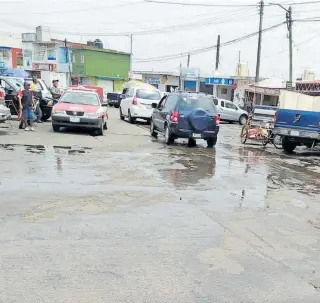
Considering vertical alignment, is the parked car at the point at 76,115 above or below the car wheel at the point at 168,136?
above

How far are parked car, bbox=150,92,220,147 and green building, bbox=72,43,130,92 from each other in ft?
159

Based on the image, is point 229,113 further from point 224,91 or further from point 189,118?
point 224,91

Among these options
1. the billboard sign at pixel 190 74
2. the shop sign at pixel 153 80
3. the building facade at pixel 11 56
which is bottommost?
the shop sign at pixel 153 80

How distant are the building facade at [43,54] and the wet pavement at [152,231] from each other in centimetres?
5418

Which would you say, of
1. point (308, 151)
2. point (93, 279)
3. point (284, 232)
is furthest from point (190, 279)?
point (308, 151)

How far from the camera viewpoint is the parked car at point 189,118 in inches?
573

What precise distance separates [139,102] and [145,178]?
14.0m

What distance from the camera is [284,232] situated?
598 centimetres

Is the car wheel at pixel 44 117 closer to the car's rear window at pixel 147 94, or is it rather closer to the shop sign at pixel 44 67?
the car's rear window at pixel 147 94

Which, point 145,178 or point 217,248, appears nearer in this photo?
point 217,248

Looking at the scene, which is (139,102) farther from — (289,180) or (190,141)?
(289,180)

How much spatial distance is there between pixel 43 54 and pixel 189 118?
5465 centimetres

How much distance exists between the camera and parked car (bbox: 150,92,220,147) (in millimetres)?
14555

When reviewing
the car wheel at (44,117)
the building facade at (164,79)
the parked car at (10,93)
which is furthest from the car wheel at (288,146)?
the building facade at (164,79)
